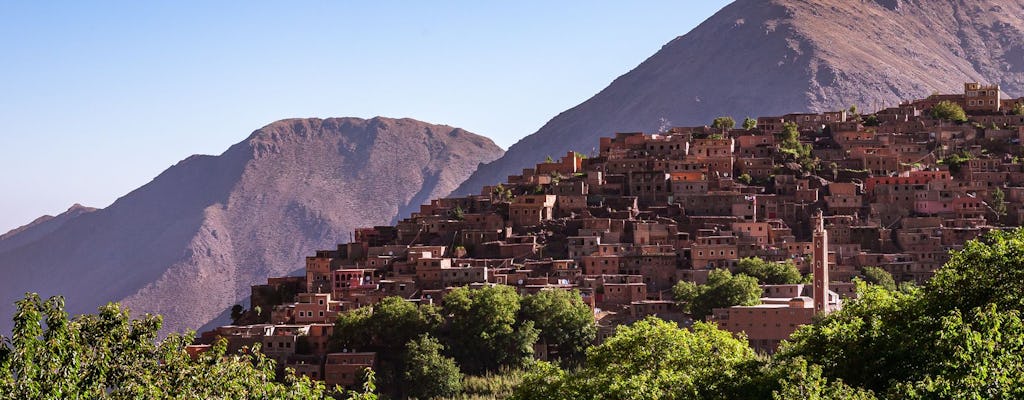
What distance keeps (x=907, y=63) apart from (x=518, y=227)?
9697 cm

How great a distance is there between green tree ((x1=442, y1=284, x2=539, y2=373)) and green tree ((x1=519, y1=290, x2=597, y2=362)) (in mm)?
395

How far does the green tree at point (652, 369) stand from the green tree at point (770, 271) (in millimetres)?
19346

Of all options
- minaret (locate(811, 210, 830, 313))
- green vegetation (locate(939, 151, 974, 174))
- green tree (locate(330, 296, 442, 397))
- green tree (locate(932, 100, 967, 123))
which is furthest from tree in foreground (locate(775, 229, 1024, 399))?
green tree (locate(932, 100, 967, 123))

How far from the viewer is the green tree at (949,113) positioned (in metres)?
76.8

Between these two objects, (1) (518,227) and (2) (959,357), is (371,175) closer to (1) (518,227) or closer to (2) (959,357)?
(1) (518,227)

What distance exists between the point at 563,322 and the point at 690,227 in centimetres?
1173

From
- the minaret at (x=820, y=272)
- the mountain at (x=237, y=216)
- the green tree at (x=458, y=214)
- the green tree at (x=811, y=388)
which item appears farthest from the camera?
the mountain at (x=237, y=216)

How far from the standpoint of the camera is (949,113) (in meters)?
77.0

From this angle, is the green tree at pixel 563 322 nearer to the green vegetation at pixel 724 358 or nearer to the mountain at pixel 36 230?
the green vegetation at pixel 724 358

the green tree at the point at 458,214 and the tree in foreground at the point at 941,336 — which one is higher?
the green tree at the point at 458,214

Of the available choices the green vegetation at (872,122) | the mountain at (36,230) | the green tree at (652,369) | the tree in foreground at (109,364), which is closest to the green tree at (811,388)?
the green tree at (652,369)

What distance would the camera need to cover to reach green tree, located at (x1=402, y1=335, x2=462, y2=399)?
49875mm

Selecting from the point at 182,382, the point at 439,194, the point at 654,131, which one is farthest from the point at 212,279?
the point at 182,382

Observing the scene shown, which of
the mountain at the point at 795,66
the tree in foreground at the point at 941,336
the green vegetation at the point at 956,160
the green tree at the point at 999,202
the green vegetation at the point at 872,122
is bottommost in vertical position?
the tree in foreground at the point at 941,336
